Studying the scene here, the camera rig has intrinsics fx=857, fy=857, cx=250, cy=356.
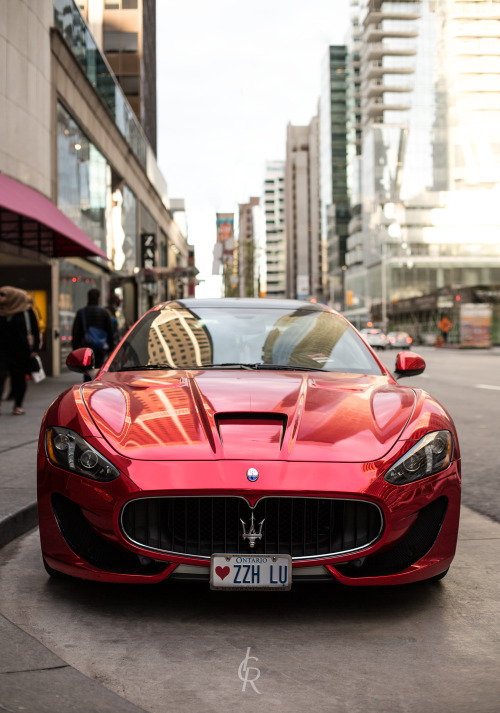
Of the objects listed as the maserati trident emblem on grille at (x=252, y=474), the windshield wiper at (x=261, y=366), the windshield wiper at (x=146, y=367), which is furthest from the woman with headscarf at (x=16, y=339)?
the maserati trident emblem on grille at (x=252, y=474)

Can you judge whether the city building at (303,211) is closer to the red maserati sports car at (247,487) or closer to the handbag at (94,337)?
the handbag at (94,337)

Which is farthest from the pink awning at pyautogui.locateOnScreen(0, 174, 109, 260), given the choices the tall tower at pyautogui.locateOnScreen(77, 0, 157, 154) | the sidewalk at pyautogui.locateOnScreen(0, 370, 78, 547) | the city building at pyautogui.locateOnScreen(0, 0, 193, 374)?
the tall tower at pyautogui.locateOnScreen(77, 0, 157, 154)

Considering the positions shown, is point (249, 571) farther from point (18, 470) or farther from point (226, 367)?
point (18, 470)

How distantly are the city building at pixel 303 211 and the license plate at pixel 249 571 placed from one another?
172 metres

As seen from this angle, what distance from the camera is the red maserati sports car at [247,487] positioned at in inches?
129

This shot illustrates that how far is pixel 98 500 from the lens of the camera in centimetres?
334

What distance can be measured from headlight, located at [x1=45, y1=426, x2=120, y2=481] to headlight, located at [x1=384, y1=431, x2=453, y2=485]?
1.11 meters

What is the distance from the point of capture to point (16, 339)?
11.1 m

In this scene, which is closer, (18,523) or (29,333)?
(18,523)

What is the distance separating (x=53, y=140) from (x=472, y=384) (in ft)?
36.9

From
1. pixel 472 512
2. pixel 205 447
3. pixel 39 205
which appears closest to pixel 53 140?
pixel 39 205

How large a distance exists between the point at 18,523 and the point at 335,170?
5519 inches

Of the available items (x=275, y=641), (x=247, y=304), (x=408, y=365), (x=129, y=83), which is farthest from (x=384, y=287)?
(x=275, y=641)

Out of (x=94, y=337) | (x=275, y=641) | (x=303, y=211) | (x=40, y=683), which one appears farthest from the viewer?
(x=303, y=211)
